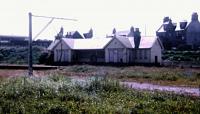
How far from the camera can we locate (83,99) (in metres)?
14.7

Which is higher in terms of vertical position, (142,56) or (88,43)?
(88,43)

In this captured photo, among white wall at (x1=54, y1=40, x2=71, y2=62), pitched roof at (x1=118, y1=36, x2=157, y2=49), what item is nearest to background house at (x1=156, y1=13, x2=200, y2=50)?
pitched roof at (x1=118, y1=36, x2=157, y2=49)

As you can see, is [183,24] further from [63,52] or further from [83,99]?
[83,99]

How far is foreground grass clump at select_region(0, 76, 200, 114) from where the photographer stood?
12.3 meters

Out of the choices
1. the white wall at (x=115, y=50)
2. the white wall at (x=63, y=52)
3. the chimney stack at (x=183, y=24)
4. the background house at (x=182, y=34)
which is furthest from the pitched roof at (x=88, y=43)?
the chimney stack at (x=183, y=24)

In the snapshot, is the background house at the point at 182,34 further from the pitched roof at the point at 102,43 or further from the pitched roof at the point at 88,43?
the pitched roof at the point at 88,43

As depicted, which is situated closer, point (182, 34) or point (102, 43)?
point (102, 43)

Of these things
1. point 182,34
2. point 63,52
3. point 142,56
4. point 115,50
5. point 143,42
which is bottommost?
point 142,56

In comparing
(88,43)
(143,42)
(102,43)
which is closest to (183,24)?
(143,42)

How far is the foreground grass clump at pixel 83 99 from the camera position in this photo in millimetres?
12328

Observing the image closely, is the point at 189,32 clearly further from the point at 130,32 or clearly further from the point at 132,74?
the point at 132,74

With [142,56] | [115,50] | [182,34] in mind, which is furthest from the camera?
[182,34]

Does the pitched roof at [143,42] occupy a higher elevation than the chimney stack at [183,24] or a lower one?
lower

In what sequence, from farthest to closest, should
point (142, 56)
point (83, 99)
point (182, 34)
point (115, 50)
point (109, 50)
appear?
point (182, 34)
point (109, 50)
point (115, 50)
point (142, 56)
point (83, 99)
